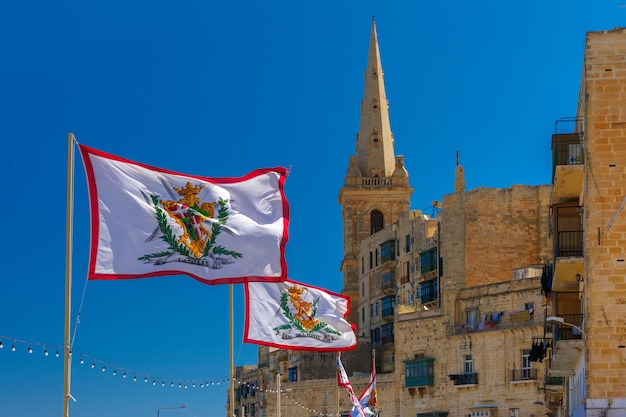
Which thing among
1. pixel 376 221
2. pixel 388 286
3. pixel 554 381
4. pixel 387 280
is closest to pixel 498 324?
pixel 554 381

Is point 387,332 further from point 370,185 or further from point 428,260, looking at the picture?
point 370,185

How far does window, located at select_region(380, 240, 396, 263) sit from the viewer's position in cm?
8144

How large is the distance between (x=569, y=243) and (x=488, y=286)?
3187 cm

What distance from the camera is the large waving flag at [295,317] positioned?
29828mm

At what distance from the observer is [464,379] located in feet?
215

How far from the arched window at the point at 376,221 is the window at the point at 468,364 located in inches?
1162

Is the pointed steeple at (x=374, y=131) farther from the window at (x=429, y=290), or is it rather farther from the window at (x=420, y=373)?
the window at (x=420, y=373)

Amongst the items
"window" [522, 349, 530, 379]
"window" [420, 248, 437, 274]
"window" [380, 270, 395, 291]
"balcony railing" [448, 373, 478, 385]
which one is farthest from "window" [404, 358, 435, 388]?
"window" [380, 270, 395, 291]

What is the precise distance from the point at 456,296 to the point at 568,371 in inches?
1188

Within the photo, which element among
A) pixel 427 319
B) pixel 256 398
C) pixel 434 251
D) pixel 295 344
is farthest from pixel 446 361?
pixel 295 344

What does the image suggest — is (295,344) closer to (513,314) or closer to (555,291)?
(555,291)

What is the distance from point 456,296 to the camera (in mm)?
67438

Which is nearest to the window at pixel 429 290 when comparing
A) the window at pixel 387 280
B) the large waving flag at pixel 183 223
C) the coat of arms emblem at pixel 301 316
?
the window at pixel 387 280

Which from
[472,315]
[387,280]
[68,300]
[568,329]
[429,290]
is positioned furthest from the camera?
[387,280]
